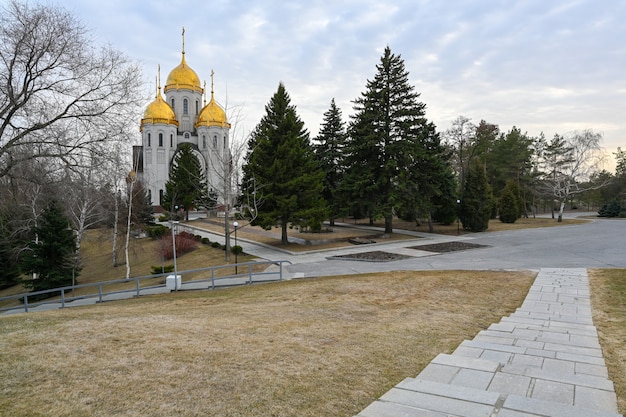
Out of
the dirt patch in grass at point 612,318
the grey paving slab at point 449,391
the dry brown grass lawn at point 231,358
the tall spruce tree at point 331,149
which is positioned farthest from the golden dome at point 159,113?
the grey paving slab at point 449,391

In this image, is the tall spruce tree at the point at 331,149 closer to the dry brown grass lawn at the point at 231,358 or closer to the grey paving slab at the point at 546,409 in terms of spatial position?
the dry brown grass lawn at the point at 231,358

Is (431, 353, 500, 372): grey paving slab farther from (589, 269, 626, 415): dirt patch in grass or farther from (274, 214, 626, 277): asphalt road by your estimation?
(274, 214, 626, 277): asphalt road

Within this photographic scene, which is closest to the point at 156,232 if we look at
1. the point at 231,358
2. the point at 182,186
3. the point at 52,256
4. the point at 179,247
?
the point at 179,247

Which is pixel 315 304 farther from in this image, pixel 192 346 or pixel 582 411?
pixel 582 411

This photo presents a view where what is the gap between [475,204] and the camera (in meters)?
31.2

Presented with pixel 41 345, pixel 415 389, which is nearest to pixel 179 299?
pixel 41 345

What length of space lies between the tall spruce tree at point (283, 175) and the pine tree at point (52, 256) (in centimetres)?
1086

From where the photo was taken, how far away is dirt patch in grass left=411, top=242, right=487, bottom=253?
22138mm

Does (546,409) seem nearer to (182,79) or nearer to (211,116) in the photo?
(211,116)

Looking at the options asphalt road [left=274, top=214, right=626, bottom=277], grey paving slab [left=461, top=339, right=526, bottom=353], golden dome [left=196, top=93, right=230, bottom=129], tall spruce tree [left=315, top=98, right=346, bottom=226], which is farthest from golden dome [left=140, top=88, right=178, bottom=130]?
grey paving slab [left=461, top=339, right=526, bottom=353]

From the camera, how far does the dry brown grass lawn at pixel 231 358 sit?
12.1 feet

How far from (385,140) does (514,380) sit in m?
25.8

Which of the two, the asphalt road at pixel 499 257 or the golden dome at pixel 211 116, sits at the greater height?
the golden dome at pixel 211 116

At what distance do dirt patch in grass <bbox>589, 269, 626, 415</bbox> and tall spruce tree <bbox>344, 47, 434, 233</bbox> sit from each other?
15.2 meters
